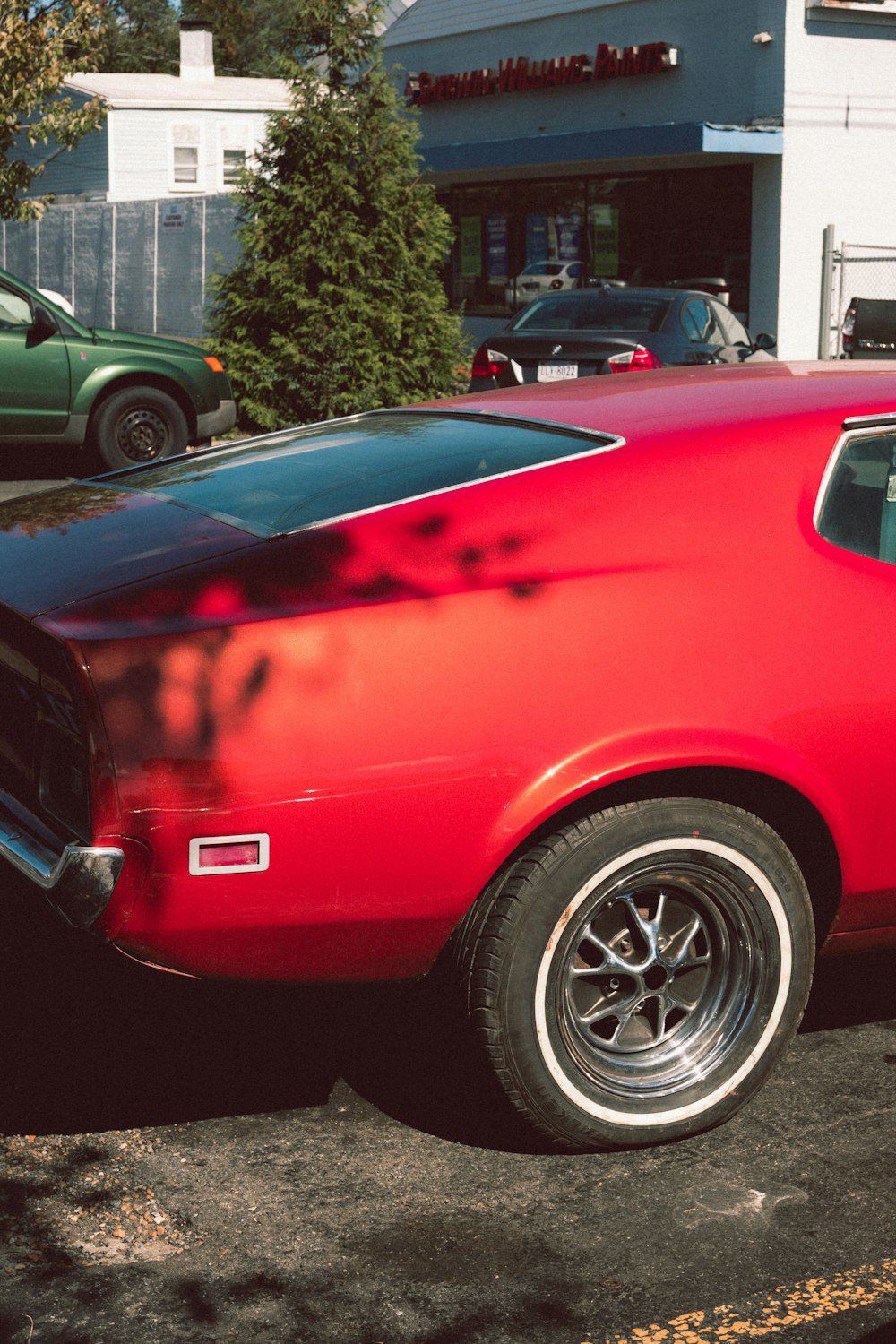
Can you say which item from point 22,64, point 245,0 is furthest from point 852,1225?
point 245,0

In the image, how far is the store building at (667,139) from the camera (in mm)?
21250

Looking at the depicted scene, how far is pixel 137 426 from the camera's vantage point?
1354 cm

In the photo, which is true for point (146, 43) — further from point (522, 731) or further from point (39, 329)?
point (522, 731)

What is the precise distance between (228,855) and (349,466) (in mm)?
1140

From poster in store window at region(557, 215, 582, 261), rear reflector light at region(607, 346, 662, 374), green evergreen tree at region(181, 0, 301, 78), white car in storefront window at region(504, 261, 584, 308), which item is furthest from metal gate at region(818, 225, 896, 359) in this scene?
green evergreen tree at region(181, 0, 301, 78)

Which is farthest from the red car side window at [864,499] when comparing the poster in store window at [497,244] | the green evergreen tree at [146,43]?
the green evergreen tree at [146,43]

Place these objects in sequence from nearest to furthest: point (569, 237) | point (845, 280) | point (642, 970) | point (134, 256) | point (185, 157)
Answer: point (642, 970), point (845, 280), point (569, 237), point (134, 256), point (185, 157)

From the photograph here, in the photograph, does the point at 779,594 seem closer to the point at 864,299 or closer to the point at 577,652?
the point at 577,652

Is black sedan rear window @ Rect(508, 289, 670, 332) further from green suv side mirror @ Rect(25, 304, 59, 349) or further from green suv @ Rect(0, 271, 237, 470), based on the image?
green suv side mirror @ Rect(25, 304, 59, 349)

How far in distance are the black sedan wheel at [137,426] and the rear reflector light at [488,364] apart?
2.55 metres

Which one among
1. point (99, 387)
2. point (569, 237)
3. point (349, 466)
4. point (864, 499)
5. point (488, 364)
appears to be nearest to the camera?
point (864, 499)

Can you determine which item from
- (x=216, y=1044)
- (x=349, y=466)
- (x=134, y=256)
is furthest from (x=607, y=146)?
(x=216, y=1044)

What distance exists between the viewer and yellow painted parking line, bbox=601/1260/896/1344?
2.71 metres

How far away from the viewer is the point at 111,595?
120 inches
